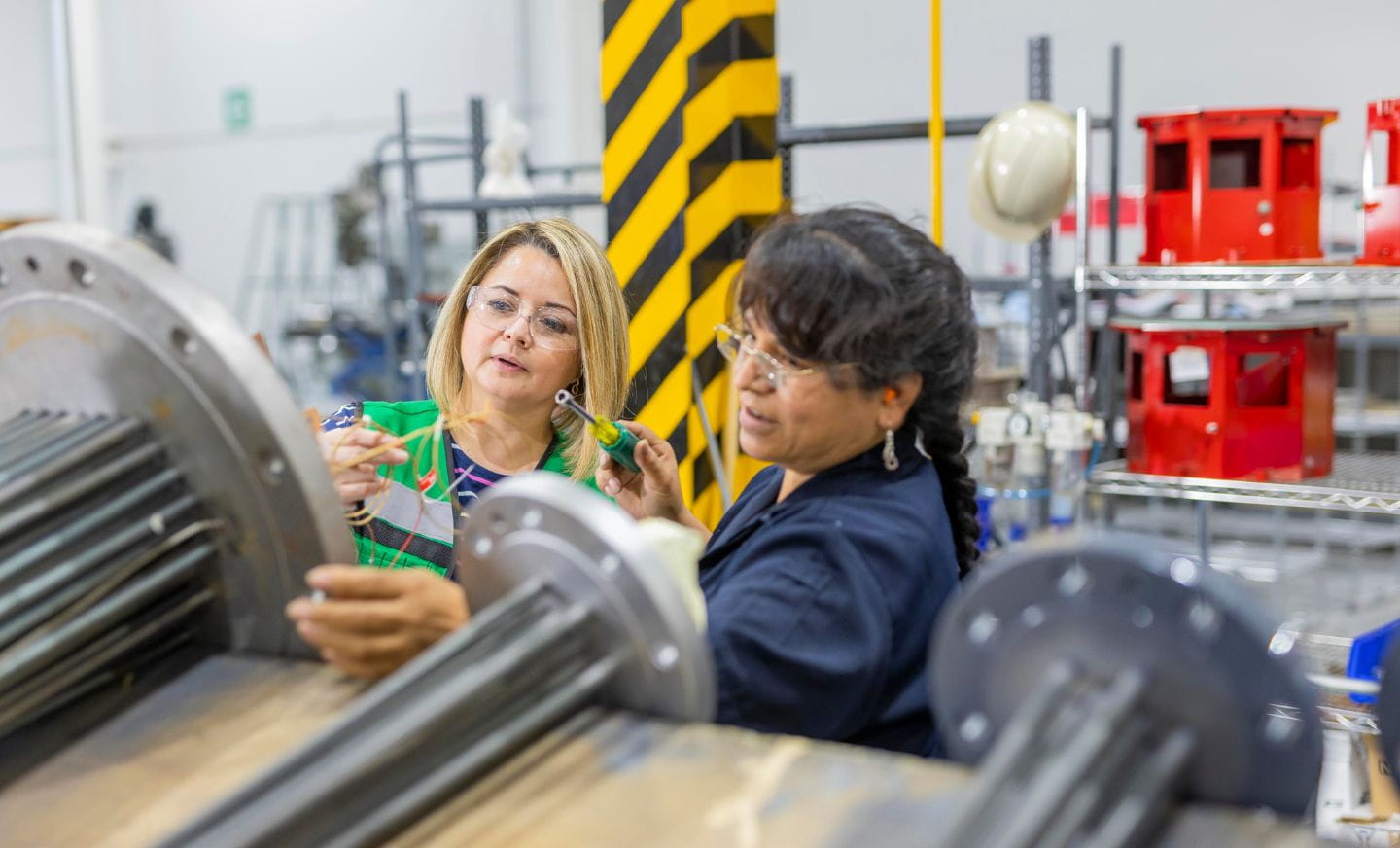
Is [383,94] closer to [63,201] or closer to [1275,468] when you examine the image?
[63,201]

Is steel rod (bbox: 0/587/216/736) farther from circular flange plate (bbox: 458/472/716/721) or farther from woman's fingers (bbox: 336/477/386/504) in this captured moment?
woman's fingers (bbox: 336/477/386/504)

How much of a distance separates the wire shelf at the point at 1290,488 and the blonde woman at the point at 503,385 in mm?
1666

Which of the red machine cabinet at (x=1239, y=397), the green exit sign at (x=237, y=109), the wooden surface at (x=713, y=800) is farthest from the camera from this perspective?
the green exit sign at (x=237, y=109)

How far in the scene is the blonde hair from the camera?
2.15 meters

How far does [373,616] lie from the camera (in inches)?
38.5

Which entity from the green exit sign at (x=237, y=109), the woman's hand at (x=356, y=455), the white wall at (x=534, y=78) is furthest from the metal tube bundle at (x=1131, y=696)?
the green exit sign at (x=237, y=109)

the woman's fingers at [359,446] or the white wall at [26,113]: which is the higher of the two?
the white wall at [26,113]

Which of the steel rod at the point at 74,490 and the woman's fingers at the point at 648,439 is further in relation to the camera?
the woman's fingers at the point at 648,439

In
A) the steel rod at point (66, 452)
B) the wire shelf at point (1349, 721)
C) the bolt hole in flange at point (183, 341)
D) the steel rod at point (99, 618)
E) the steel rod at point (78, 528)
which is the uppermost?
the bolt hole in flange at point (183, 341)

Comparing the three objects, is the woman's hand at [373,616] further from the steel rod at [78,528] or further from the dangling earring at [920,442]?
the dangling earring at [920,442]

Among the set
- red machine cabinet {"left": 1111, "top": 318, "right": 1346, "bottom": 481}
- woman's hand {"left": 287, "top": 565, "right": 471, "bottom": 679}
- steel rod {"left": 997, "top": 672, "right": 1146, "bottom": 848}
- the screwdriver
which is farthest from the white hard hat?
steel rod {"left": 997, "top": 672, "right": 1146, "bottom": 848}

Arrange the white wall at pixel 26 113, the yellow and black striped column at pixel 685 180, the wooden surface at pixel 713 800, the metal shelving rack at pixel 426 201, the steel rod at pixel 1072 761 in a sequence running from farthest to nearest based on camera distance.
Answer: the white wall at pixel 26 113 < the metal shelving rack at pixel 426 201 < the yellow and black striped column at pixel 685 180 < the wooden surface at pixel 713 800 < the steel rod at pixel 1072 761

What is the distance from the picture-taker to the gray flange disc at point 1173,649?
736 millimetres

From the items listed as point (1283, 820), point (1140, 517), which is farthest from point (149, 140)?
point (1283, 820)
